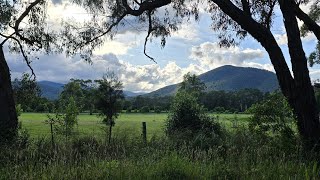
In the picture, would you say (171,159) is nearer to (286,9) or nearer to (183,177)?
(183,177)

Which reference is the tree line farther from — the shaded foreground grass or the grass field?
A: the shaded foreground grass

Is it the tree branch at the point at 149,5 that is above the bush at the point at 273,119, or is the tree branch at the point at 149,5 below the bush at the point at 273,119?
above

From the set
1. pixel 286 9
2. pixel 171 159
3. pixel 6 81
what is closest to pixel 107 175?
pixel 171 159

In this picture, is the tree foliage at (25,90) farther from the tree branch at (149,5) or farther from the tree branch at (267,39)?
the tree branch at (267,39)

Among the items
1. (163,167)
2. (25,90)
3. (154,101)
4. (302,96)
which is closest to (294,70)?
(302,96)

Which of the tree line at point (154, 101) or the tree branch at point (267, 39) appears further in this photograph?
the tree line at point (154, 101)

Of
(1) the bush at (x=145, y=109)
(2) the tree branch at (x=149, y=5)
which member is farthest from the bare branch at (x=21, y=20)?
(1) the bush at (x=145, y=109)

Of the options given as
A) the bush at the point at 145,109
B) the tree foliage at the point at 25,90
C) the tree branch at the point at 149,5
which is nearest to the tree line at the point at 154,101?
the bush at the point at 145,109

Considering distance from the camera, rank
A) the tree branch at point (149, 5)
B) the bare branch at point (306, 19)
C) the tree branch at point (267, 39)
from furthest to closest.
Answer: the bare branch at point (306, 19)
the tree branch at point (149, 5)
the tree branch at point (267, 39)

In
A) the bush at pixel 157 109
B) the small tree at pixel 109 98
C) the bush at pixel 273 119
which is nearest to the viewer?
the bush at pixel 273 119

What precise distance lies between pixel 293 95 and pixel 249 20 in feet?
7.19

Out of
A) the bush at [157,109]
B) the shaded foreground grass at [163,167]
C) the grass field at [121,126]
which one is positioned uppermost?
the bush at [157,109]

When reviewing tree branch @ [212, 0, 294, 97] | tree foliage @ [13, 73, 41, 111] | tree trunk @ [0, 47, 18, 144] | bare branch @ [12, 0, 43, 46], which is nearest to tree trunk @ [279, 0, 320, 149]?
tree branch @ [212, 0, 294, 97]

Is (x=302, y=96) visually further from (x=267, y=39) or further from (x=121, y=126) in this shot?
(x=121, y=126)
